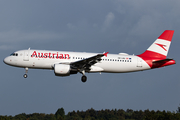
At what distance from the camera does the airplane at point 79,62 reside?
44.7 metres

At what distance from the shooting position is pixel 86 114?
186 m

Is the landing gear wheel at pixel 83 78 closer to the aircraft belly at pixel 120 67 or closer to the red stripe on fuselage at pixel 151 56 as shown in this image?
the aircraft belly at pixel 120 67

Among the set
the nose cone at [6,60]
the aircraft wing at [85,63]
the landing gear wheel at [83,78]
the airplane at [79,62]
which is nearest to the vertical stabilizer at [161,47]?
the airplane at [79,62]

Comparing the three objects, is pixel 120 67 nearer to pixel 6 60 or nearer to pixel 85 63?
pixel 85 63

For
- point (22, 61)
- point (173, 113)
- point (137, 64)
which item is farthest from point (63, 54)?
point (173, 113)

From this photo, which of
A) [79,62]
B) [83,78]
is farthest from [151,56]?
[79,62]

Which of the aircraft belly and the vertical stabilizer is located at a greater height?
the vertical stabilizer

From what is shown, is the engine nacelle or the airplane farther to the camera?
the airplane

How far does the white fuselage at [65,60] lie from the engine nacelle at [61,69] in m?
1.18

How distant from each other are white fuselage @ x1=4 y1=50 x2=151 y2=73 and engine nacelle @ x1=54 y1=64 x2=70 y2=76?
118 centimetres

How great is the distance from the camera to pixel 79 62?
43.7m

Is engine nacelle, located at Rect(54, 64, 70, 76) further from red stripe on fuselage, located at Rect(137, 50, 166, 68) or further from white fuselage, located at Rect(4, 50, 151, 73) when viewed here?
red stripe on fuselage, located at Rect(137, 50, 166, 68)

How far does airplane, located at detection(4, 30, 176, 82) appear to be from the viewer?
44688 millimetres

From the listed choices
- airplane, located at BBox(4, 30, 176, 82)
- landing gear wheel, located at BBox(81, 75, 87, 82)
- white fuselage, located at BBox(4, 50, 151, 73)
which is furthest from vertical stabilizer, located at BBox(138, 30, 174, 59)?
landing gear wheel, located at BBox(81, 75, 87, 82)
